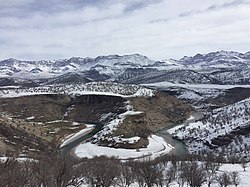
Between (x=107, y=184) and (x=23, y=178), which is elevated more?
(x=23, y=178)

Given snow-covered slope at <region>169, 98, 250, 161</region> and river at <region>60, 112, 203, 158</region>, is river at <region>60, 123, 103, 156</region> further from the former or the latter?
snow-covered slope at <region>169, 98, 250, 161</region>

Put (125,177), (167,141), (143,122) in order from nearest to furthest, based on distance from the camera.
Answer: (125,177) → (167,141) → (143,122)

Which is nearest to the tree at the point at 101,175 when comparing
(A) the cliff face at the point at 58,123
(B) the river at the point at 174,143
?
(B) the river at the point at 174,143

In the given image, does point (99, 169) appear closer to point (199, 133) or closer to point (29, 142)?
point (29, 142)

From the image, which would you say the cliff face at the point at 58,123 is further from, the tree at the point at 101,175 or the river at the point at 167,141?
the tree at the point at 101,175

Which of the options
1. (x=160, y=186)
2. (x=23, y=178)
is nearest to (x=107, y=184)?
(x=160, y=186)

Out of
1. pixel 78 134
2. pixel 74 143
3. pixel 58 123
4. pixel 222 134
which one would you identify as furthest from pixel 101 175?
pixel 58 123

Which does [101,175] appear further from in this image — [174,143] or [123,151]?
[174,143]

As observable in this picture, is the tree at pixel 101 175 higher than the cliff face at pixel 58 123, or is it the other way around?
the cliff face at pixel 58 123
